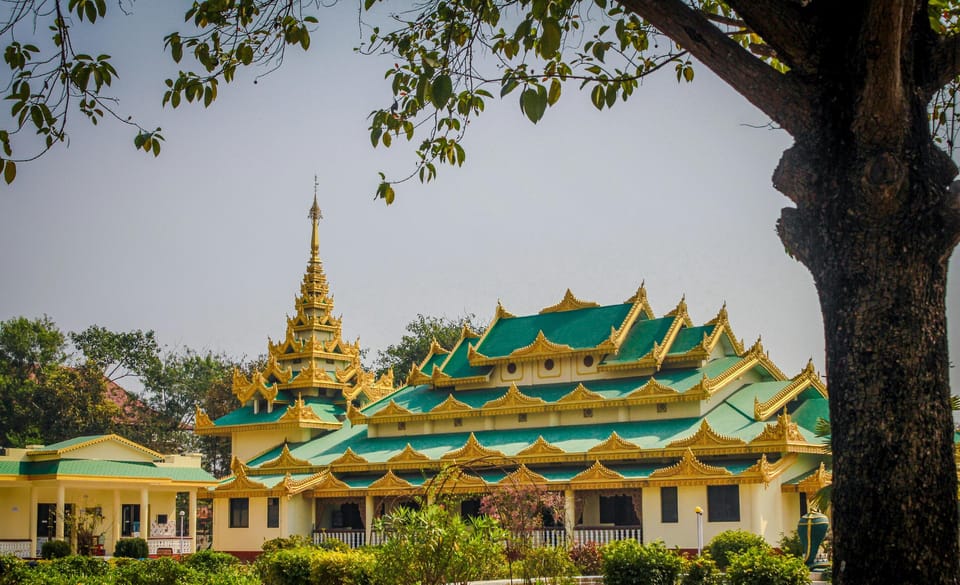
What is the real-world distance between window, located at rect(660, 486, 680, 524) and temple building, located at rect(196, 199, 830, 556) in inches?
1.6

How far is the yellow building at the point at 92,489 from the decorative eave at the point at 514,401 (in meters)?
12.0

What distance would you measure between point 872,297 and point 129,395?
205 feet

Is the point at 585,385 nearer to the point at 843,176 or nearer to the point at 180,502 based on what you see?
the point at 843,176

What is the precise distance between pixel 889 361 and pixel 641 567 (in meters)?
11.3

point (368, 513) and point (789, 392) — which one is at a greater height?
point (789, 392)

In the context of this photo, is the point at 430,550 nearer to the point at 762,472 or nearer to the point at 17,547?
the point at 762,472

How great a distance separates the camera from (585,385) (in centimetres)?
3294

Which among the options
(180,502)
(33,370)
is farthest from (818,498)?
(33,370)

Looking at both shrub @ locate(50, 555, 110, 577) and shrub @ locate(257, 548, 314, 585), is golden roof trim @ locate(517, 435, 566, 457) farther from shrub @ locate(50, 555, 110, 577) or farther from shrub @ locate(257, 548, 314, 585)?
shrub @ locate(257, 548, 314, 585)

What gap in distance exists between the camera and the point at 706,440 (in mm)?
28016

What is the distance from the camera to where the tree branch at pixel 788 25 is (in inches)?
213

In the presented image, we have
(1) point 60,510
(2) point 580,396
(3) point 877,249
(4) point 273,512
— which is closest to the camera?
(3) point 877,249

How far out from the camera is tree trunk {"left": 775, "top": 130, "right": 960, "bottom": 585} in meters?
4.89

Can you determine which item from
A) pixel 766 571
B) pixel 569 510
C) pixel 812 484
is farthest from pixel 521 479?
pixel 766 571
